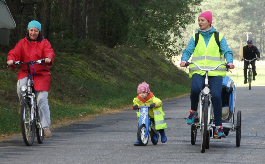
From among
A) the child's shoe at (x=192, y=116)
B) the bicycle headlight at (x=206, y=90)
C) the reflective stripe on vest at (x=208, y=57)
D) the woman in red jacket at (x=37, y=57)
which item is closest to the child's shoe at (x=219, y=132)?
the child's shoe at (x=192, y=116)

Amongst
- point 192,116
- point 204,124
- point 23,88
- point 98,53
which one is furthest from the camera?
Result: point 98,53

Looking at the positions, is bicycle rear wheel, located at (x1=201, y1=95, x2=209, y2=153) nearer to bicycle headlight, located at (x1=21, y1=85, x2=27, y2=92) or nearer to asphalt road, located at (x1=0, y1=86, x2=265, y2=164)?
asphalt road, located at (x1=0, y1=86, x2=265, y2=164)

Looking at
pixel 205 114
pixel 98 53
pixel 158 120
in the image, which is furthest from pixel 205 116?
pixel 98 53

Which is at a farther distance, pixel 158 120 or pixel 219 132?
pixel 158 120

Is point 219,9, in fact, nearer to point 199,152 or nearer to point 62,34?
point 62,34

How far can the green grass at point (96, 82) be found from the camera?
18.2m

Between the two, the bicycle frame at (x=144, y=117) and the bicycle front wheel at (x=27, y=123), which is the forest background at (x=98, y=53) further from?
the bicycle frame at (x=144, y=117)

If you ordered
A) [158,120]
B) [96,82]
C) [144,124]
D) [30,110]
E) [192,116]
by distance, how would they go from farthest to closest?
[96,82]
[30,110]
[158,120]
[144,124]
[192,116]

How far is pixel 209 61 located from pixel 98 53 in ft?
75.9

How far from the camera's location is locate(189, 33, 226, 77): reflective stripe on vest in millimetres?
10820

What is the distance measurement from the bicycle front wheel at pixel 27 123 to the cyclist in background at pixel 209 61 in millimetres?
2583

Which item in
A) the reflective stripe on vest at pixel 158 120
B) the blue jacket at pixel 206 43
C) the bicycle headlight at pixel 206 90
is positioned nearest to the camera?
the bicycle headlight at pixel 206 90

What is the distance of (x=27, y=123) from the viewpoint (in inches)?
464

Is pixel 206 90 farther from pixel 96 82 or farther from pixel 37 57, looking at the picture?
pixel 96 82
